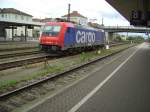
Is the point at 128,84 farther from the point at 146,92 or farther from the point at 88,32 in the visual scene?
the point at 88,32

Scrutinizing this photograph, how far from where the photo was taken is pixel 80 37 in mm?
32500

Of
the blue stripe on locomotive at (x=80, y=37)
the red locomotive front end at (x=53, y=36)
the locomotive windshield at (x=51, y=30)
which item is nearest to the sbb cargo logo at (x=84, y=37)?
the blue stripe on locomotive at (x=80, y=37)

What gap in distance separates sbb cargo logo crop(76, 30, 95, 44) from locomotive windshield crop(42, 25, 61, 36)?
3.30m

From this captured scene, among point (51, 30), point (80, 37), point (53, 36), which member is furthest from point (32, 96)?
point (80, 37)

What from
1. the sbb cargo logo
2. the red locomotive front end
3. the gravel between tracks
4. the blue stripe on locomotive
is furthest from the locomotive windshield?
the gravel between tracks

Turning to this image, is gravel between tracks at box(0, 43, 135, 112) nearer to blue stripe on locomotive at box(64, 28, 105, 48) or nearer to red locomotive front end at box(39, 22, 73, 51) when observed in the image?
red locomotive front end at box(39, 22, 73, 51)

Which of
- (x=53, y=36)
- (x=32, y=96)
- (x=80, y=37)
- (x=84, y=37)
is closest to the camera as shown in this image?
(x=32, y=96)

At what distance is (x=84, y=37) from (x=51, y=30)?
644cm

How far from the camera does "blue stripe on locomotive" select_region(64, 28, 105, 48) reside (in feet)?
94.3

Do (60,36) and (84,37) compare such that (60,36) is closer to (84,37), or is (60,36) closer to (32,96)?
(84,37)

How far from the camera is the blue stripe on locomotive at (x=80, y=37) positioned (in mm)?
28734

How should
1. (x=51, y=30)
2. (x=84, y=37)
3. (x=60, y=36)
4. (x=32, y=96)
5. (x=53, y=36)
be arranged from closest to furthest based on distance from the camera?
(x=32, y=96) → (x=60, y=36) → (x=53, y=36) → (x=51, y=30) → (x=84, y=37)

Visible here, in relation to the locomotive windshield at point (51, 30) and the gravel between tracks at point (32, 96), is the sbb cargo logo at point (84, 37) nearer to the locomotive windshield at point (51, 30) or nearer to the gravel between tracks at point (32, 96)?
the locomotive windshield at point (51, 30)

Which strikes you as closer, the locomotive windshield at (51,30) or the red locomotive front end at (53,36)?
the red locomotive front end at (53,36)
